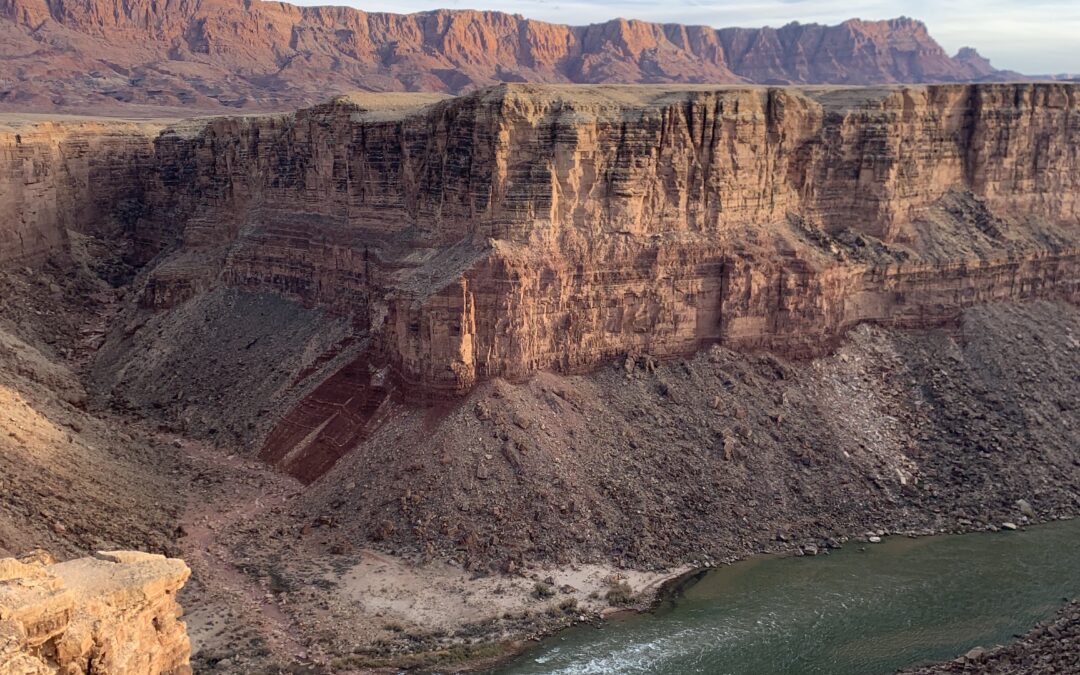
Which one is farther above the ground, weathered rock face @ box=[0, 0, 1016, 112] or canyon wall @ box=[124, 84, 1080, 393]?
weathered rock face @ box=[0, 0, 1016, 112]

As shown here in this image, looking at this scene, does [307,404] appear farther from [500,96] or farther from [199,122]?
[199,122]

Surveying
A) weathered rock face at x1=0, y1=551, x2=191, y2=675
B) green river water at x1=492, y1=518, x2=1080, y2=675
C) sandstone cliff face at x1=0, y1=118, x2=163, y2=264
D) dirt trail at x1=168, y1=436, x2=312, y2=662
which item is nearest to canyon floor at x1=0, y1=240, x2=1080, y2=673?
dirt trail at x1=168, y1=436, x2=312, y2=662

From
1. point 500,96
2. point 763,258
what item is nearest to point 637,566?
point 763,258

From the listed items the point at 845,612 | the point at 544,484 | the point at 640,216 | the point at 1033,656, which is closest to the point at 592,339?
the point at 640,216

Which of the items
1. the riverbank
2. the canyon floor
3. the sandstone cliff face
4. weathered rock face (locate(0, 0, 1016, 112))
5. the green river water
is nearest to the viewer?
the riverbank

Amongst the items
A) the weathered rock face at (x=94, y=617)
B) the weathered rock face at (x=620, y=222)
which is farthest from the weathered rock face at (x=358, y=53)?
the weathered rock face at (x=94, y=617)

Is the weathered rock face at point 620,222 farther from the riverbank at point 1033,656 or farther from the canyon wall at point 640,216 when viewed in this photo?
the riverbank at point 1033,656

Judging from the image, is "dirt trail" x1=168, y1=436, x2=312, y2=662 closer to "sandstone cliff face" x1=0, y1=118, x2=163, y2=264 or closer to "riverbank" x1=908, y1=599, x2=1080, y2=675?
"riverbank" x1=908, y1=599, x2=1080, y2=675
